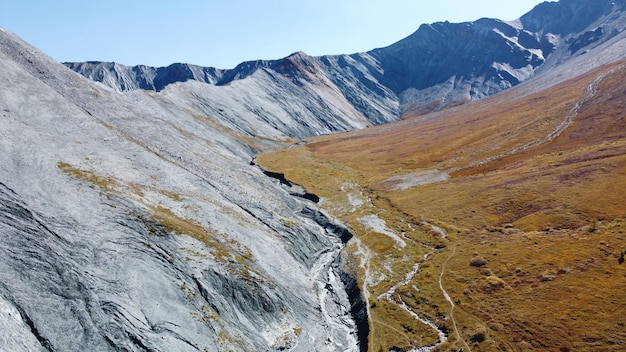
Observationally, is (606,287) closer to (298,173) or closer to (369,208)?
(369,208)

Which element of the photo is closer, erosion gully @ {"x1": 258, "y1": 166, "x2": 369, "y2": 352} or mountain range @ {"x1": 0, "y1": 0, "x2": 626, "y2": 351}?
mountain range @ {"x1": 0, "y1": 0, "x2": 626, "y2": 351}

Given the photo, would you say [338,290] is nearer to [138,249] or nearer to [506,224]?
[138,249]

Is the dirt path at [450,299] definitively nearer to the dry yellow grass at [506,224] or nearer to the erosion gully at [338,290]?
the dry yellow grass at [506,224]

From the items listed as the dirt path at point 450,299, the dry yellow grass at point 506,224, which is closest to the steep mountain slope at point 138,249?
the dry yellow grass at point 506,224

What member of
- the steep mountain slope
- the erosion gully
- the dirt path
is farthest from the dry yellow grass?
the steep mountain slope

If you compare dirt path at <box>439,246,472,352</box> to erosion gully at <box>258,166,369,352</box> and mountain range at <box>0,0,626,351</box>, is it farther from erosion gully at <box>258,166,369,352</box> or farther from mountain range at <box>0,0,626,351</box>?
erosion gully at <box>258,166,369,352</box>

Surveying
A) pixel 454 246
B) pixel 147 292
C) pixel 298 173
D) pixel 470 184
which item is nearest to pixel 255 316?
pixel 147 292
